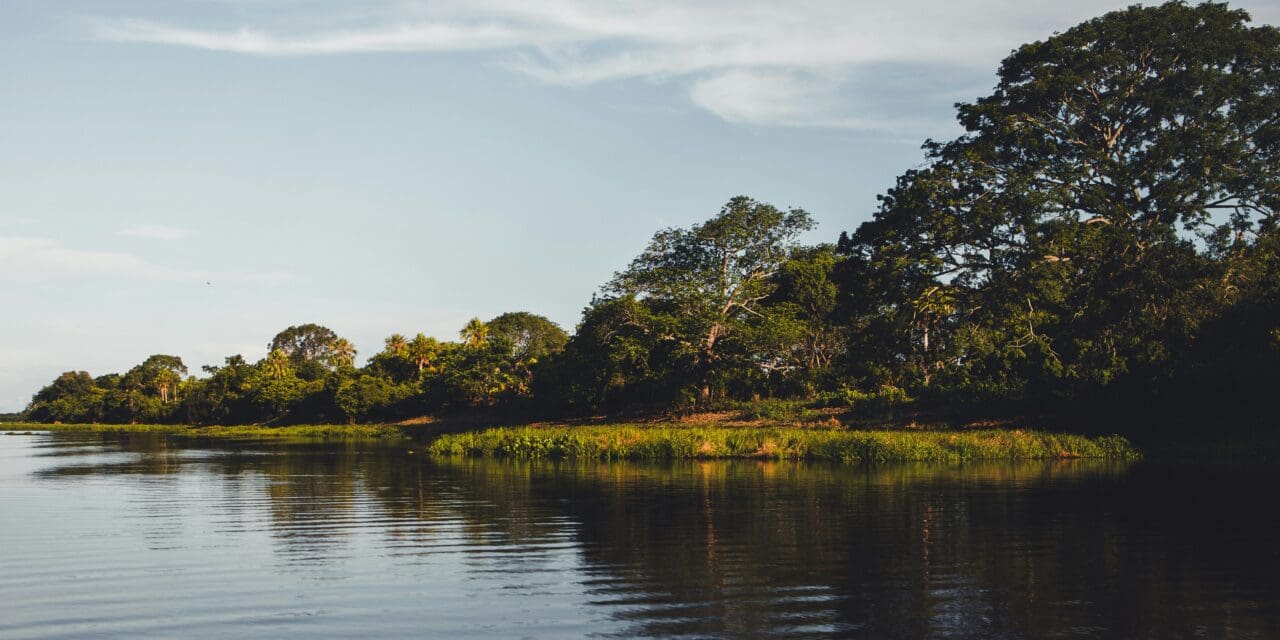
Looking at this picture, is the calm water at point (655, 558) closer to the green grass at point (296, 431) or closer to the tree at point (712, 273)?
the tree at point (712, 273)

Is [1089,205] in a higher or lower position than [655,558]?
higher

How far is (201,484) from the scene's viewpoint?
34375mm

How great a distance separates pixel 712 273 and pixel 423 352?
4648 centimetres

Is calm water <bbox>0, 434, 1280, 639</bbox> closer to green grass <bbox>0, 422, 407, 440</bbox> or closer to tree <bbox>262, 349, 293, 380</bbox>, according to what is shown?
green grass <bbox>0, 422, 407, 440</bbox>

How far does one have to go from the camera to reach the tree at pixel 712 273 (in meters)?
66.6

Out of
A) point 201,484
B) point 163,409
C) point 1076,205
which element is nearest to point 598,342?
point 1076,205

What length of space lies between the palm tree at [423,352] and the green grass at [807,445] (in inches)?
2278

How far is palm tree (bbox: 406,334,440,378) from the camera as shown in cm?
10600

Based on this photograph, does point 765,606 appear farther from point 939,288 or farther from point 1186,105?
point 1186,105

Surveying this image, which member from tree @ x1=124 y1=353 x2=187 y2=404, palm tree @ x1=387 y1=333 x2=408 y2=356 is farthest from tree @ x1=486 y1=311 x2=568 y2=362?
tree @ x1=124 y1=353 x2=187 y2=404

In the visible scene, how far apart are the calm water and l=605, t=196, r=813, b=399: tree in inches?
1334

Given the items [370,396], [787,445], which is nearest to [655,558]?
[787,445]

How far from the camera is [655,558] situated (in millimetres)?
17516

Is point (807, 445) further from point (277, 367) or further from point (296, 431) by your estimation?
point (277, 367)
